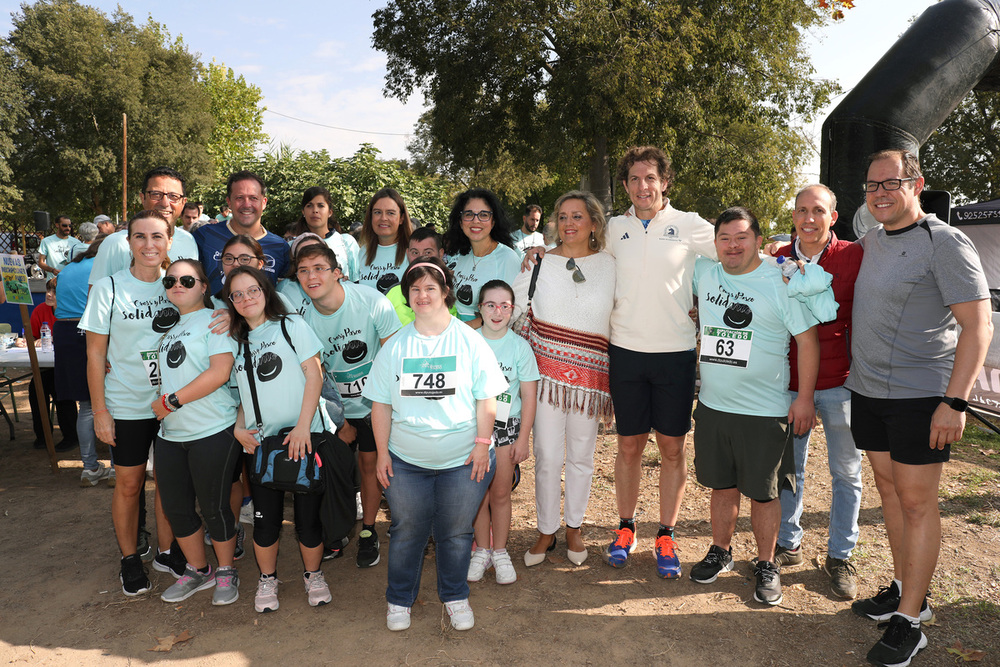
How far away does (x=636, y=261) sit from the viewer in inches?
139

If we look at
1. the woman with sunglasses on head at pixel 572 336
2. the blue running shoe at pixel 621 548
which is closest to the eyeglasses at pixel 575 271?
the woman with sunglasses on head at pixel 572 336

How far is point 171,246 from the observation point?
146 inches

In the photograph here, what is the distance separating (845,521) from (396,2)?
15.4 m

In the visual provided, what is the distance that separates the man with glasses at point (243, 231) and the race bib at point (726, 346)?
2554mm

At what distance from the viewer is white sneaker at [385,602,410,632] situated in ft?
10.4

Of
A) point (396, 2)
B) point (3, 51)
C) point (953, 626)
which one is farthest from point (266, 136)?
point (953, 626)

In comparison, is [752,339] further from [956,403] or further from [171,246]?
[171,246]

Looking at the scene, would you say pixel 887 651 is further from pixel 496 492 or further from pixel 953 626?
pixel 496 492

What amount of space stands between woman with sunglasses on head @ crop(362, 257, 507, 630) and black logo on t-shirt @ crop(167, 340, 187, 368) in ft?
3.17

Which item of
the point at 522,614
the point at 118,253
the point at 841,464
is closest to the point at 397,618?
the point at 522,614

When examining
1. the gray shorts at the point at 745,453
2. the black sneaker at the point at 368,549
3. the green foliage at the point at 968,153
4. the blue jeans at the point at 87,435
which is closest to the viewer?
the gray shorts at the point at 745,453

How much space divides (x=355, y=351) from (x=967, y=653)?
3.33 meters

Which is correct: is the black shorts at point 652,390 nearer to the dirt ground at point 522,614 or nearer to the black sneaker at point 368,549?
the dirt ground at point 522,614

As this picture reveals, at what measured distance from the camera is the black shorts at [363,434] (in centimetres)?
374
